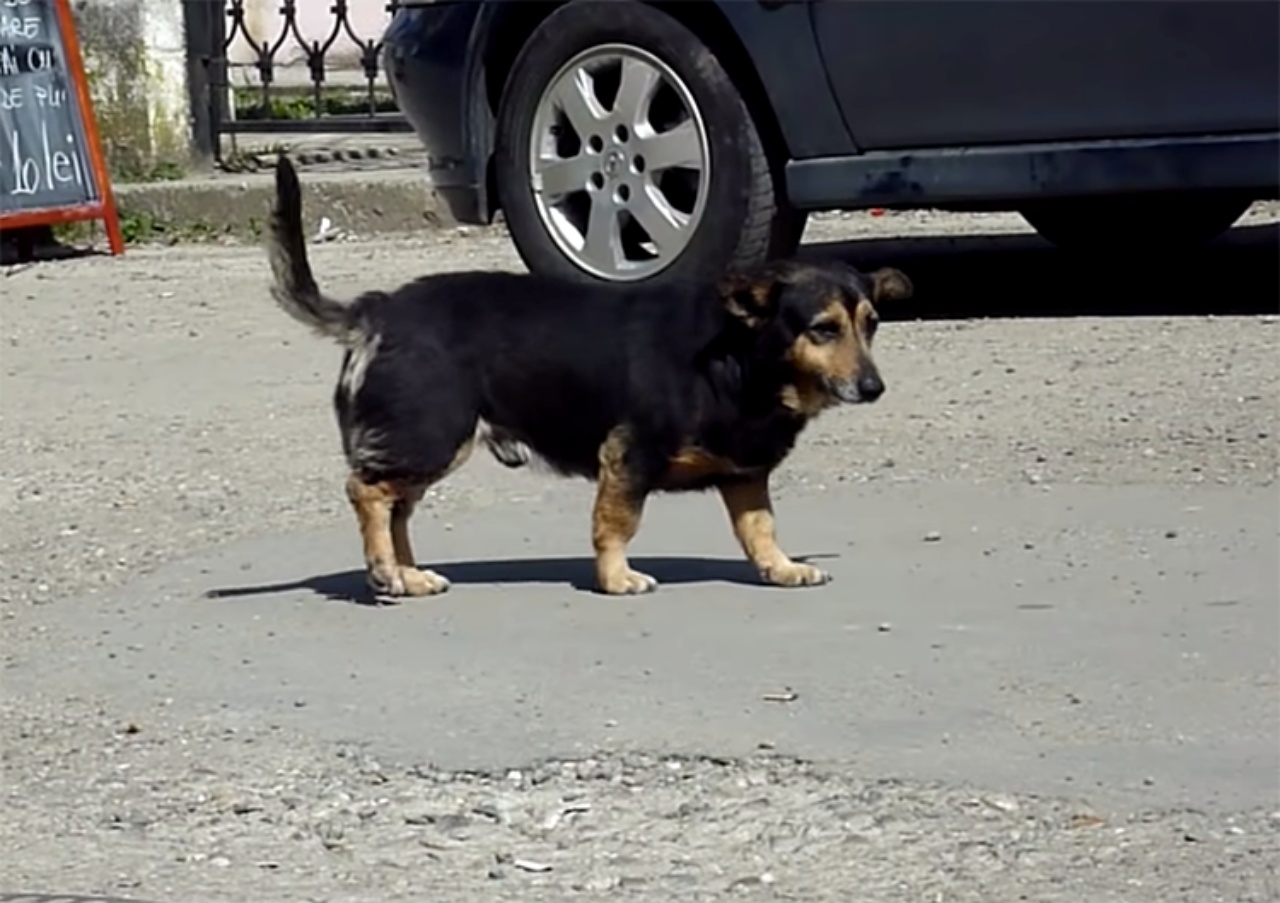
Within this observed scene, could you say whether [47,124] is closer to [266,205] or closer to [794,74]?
[266,205]

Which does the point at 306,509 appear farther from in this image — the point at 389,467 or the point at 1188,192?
the point at 1188,192

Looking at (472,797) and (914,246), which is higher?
(472,797)

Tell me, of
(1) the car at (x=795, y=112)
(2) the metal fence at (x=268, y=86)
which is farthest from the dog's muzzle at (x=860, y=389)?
(2) the metal fence at (x=268, y=86)

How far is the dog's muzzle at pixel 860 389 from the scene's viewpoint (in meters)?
5.50

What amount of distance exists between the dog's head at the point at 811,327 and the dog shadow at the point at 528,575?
0.47 metres

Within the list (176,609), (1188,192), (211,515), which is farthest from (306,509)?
(1188,192)

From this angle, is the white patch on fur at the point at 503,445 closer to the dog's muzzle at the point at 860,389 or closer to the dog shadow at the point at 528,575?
the dog shadow at the point at 528,575

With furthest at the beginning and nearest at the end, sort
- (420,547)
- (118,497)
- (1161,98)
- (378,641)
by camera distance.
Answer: (1161,98) → (118,497) → (420,547) → (378,641)

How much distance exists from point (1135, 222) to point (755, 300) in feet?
13.2

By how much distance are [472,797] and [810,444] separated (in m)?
2.83

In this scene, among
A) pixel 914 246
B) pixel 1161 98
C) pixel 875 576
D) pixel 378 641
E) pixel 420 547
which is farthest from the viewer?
pixel 914 246

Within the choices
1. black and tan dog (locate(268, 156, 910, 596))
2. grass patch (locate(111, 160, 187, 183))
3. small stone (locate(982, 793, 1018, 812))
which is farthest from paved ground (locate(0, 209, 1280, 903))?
grass patch (locate(111, 160, 187, 183))

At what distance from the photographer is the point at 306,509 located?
659 cm

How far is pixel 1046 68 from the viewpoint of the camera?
7637mm
